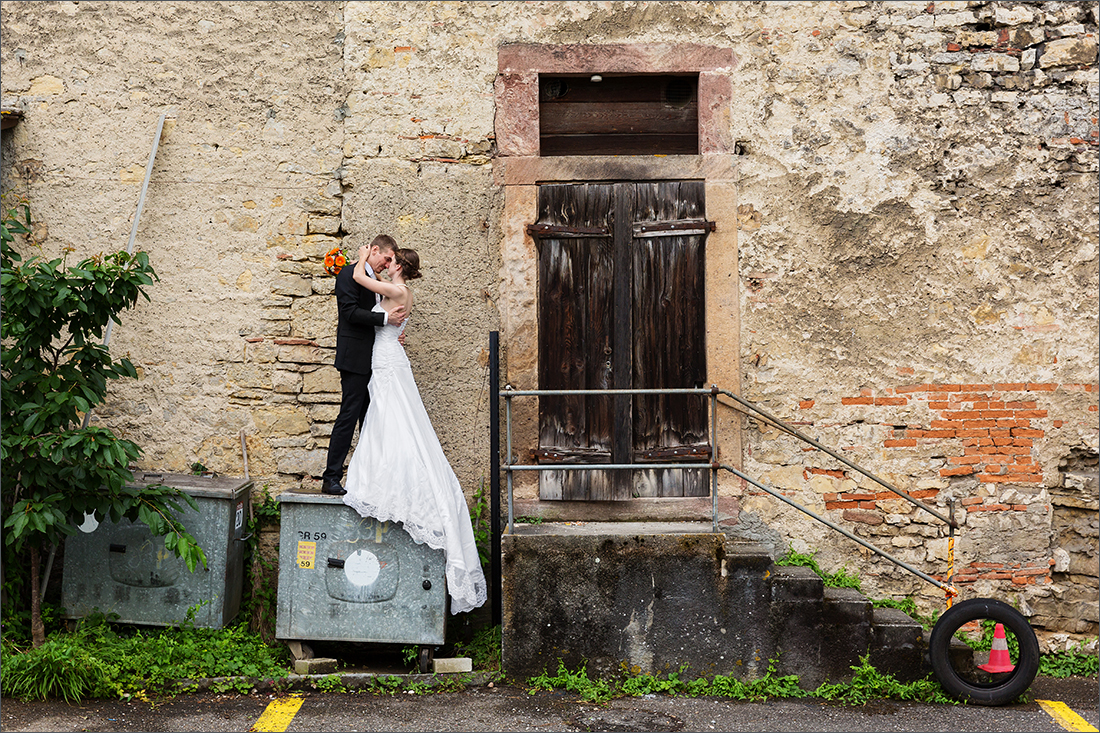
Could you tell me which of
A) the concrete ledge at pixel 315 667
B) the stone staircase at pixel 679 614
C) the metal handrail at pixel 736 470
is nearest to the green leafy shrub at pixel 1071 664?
the metal handrail at pixel 736 470

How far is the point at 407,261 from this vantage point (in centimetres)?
548

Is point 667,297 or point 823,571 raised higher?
point 667,297

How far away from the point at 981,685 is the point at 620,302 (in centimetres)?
312

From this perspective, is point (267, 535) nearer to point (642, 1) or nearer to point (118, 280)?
point (118, 280)

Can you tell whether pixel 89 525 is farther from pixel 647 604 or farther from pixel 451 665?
pixel 647 604

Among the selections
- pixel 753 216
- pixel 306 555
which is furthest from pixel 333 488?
pixel 753 216

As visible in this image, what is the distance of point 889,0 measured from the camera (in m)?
5.96

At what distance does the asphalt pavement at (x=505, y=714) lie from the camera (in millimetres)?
4582

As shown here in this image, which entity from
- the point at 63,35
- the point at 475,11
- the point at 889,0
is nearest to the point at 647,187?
the point at 475,11

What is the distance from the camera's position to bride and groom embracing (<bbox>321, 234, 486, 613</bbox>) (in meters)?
5.20

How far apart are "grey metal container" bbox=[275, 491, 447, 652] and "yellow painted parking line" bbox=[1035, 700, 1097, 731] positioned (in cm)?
342

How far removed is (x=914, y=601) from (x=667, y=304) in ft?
8.40

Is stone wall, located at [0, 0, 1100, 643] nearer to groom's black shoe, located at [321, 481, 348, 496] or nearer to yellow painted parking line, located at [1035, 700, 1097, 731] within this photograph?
groom's black shoe, located at [321, 481, 348, 496]

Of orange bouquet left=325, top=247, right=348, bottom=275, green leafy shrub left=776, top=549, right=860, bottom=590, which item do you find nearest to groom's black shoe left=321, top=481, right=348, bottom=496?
orange bouquet left=325, top=247, right=348, bottom=275
